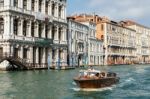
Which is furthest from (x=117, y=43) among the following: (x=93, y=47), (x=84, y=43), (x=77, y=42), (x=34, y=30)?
(x=34, y=30)

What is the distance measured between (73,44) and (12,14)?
22.1 meters

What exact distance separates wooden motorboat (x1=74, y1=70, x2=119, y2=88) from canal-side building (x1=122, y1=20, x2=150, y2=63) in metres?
87.0

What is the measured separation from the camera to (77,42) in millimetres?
73625

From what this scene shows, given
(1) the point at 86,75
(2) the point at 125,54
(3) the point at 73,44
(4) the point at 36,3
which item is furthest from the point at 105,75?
(2) the point at 125,54

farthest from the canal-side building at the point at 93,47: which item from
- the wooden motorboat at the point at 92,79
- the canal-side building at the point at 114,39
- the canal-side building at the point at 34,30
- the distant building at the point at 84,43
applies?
the wooden motorboat at the point at 92,79

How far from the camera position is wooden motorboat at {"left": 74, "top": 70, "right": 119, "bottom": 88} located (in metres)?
26.0

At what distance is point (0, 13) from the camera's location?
52.4m

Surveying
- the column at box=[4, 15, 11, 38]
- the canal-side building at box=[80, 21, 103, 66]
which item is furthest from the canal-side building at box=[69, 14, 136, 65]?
the column at box=[4, 15, 11, 38]

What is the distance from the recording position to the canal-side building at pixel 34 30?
169 ft

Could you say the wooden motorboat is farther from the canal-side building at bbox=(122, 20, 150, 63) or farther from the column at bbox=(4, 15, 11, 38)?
the canal-side building at bbox=(122, 20, 150, 63)

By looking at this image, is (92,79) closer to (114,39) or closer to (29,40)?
(29,40)

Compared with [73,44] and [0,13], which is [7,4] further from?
[73,44]

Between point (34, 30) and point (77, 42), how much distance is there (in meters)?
17.3

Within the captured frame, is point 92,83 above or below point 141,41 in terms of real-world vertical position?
below
